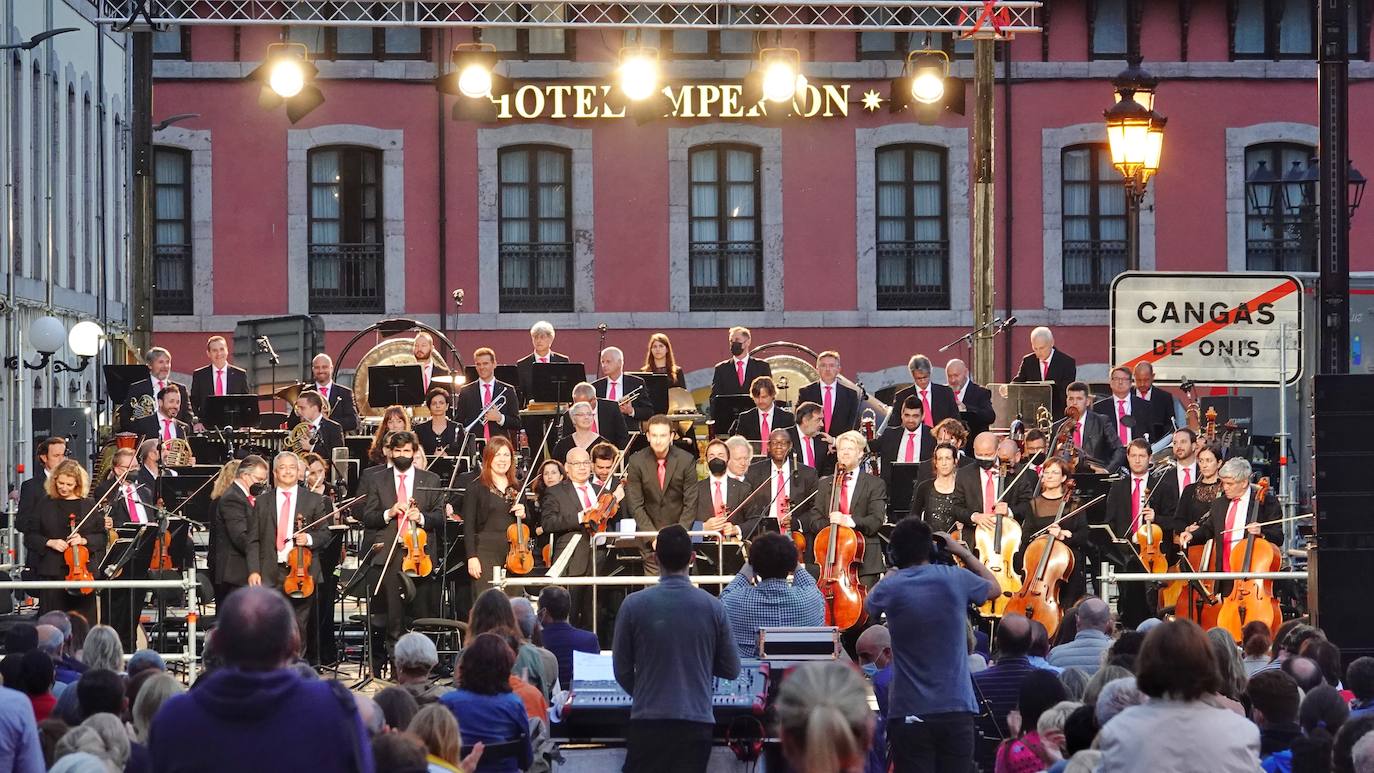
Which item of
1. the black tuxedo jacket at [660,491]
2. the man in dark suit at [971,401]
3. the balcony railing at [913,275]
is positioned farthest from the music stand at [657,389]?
the balcony railing at [913,275]

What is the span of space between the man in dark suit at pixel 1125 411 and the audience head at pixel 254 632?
14198 mm

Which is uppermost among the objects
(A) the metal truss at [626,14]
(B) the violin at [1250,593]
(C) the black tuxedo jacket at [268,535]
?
(A) the metal truss at [626,14]

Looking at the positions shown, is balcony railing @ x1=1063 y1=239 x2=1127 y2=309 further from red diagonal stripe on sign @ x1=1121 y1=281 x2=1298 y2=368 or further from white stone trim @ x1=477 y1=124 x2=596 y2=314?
red diagonal stripe on sign @ x1=1121 y1=281 x2=1298 y2=368

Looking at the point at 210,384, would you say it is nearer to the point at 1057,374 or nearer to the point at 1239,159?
the point at 1057,374

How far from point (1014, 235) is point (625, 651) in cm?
2297

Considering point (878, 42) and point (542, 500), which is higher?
point (878, 42)

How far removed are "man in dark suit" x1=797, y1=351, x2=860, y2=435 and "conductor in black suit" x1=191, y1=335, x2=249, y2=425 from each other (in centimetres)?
534

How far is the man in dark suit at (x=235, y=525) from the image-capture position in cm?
1588

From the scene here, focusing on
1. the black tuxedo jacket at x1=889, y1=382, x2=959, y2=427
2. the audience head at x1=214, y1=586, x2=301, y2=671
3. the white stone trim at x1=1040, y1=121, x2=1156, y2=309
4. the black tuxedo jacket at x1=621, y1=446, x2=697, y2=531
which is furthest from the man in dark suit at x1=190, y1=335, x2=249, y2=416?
the audience head at x1=214, y1=586, x2=301, y2=671

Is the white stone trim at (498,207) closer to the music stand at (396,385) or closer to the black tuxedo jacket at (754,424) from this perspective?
the music stand at (396,385)

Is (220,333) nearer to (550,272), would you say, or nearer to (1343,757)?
(550,272)

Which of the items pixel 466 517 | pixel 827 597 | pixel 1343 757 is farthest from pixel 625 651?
pixel 466 517

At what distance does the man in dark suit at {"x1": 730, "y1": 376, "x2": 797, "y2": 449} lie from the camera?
18.3 metres

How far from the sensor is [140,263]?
23234 mm
